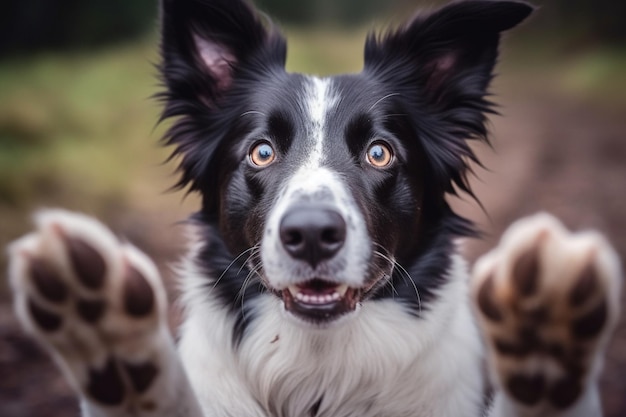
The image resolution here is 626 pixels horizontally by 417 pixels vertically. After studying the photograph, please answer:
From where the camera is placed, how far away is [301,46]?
12.5m

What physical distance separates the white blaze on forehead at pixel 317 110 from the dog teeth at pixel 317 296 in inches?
21.6

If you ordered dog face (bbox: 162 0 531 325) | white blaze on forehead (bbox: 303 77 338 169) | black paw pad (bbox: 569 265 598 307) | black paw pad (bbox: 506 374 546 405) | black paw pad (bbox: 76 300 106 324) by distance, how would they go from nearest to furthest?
black paw pad (bbox: 569 265 598 307) < black paw pad (bbox: 76 300 106 324) < black paw pad (bbox: 506 374 546 405) < dog face (bbox: 162 0 531 325) < white blaze on forehead (bbox: 303 77 338 169)

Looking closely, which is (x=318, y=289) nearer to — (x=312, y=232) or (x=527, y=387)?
(x=312, y=232)

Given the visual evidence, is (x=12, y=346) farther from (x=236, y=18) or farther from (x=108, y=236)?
(x=108, y=236)

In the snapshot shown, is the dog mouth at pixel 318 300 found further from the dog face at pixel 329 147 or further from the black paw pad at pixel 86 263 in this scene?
the black paw pad at pixel 86 263

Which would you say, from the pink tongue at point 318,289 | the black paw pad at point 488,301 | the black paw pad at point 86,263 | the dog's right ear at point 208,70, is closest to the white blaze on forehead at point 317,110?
the dog's right ear at point 208,70

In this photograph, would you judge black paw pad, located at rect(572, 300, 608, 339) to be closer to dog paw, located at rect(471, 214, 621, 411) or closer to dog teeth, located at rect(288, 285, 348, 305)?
dog paw, located at rect(471, 214, 621, 411)

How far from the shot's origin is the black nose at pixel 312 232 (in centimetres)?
288

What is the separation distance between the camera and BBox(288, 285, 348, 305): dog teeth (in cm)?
313

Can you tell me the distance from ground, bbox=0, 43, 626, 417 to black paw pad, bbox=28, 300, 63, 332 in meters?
2.80

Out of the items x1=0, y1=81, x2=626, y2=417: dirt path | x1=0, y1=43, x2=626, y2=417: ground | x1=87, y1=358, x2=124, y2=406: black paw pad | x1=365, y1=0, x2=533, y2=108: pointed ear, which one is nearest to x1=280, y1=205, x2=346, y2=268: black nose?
x1=87, y1=358, x2=124, y2=406: black paw pad

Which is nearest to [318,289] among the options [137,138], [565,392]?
[565,392]

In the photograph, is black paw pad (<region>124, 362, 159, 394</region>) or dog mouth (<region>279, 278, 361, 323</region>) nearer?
black paw pad (<region>124, 362, 159, 394</region>)

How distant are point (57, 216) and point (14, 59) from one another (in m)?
7.09
